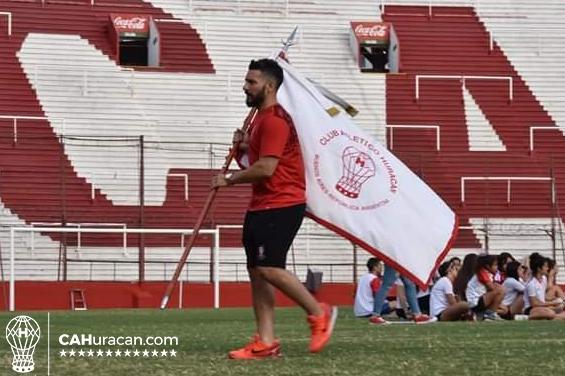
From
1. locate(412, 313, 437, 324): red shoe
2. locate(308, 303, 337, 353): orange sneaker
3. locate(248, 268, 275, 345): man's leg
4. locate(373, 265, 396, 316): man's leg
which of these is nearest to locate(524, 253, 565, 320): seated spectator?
locate(412, 313, 437, 324): red shoe

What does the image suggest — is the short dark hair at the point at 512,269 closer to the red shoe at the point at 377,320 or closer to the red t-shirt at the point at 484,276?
the red t-shirt at the point at 484,276

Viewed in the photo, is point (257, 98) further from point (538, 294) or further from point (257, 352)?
point (538, 294)

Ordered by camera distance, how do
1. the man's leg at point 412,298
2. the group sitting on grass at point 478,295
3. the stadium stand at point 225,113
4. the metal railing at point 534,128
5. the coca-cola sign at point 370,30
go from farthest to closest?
the coca-cola sign at point 370,30
the metal railing at point 534,128
the stadium stand at point 225,113
the group sitting on grass at point 478,295
the man's leg at point 412,298

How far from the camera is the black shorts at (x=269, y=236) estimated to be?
9562 mm

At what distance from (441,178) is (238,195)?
16.6ft

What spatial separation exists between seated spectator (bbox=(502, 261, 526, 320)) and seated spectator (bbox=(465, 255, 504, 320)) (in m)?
0.18

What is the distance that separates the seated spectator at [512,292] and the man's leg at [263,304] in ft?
37.0

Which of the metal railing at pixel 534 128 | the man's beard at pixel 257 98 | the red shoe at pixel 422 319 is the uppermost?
the metal railing at pixel 534 128

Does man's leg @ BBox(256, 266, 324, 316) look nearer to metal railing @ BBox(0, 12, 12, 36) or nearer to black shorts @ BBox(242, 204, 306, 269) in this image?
black shorts @ BBox(242, 204, 306, 269)

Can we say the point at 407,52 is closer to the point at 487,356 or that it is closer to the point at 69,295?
the point at 69,295

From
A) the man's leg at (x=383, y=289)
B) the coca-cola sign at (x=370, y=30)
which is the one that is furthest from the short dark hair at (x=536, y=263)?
the coca-cola sign at (x=370, y=30)

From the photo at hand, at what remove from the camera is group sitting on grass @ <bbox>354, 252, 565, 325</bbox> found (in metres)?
19.9

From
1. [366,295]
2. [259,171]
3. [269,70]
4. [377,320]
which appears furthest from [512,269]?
[259,171]

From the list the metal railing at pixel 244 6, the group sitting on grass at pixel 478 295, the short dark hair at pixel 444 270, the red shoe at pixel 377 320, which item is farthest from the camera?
the metal railing at pixel 244 6
